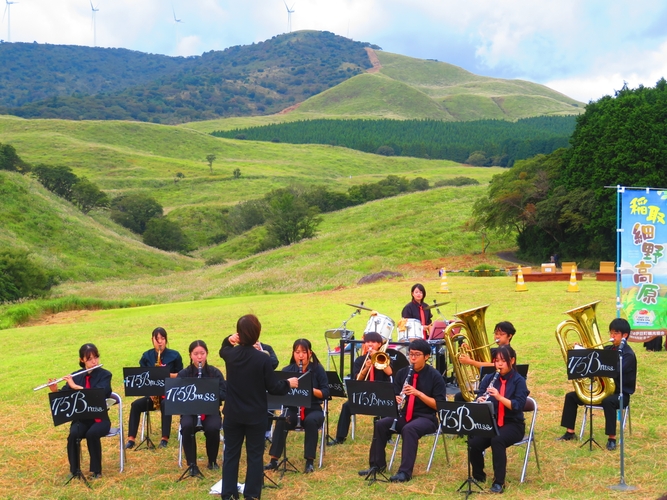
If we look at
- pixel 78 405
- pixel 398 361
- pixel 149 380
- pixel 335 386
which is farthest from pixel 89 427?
pixel 398 361

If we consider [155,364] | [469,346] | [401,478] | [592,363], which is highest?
[469,346]

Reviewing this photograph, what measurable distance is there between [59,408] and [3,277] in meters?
37.6

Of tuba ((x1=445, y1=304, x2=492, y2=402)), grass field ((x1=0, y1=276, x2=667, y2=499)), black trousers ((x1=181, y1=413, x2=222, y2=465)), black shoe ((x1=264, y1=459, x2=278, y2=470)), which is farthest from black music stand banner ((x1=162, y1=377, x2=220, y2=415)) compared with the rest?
tuba ((x1=445, y1=304, x2=492, y2=402))

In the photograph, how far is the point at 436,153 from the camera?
633ft

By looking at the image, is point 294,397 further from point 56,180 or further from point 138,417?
point 56,180

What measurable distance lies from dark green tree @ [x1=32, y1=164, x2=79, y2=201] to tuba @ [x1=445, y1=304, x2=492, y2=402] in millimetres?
89726

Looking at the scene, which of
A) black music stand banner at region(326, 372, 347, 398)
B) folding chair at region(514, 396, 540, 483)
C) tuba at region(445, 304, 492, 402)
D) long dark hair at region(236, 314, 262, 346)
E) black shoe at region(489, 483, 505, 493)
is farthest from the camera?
black music stand banner at region(326, 372, 347, 398)

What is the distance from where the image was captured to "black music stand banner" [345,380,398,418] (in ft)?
32.2

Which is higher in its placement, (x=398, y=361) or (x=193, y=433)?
(x=398, y=361)

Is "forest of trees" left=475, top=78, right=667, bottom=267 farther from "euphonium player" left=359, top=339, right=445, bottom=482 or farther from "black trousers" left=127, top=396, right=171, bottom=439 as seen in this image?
"black trousers" left=127, top=396, right=171, bottom=439

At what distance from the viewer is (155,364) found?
12.0 metres

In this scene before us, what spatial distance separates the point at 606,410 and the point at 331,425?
455 cm

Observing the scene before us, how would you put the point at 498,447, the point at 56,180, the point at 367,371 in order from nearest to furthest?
the point at 498,447
the point at 367,371
the point at 56,180

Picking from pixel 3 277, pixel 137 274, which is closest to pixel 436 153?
pixel 137 274
